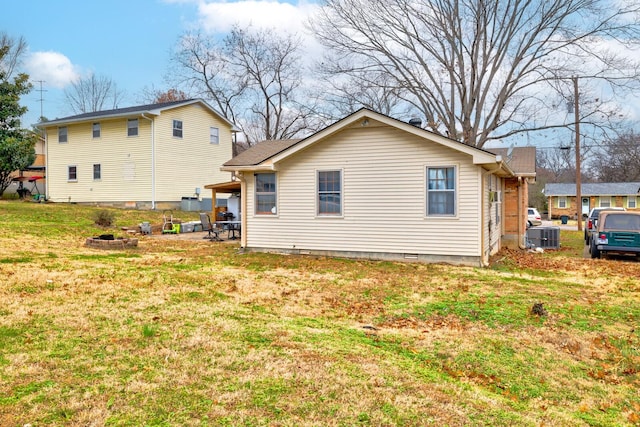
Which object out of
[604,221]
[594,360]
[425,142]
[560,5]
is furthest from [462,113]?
[594,360]

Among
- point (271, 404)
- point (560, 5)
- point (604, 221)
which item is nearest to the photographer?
point (271, 404)

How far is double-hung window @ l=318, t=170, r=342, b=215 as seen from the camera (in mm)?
12188

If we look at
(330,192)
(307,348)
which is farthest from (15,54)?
(307,348)

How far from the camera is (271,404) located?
337 cm

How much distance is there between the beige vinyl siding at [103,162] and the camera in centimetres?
2428

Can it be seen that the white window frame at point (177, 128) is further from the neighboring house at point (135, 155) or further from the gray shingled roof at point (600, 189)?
the gray shingled roof at point (600, 189)

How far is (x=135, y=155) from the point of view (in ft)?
79.8

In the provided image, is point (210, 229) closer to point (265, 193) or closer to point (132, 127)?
point (265, 193)

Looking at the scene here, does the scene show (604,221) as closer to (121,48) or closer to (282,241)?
(282,241)

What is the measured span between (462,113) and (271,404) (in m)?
22.7

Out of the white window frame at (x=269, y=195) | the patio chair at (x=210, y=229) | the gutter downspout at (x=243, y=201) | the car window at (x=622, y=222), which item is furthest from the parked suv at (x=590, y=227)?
the patio chair at (x=210, y=229)

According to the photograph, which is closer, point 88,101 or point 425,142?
point 425,142

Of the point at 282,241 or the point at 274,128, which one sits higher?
the point at 274,128

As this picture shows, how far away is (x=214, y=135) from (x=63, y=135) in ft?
29.1
